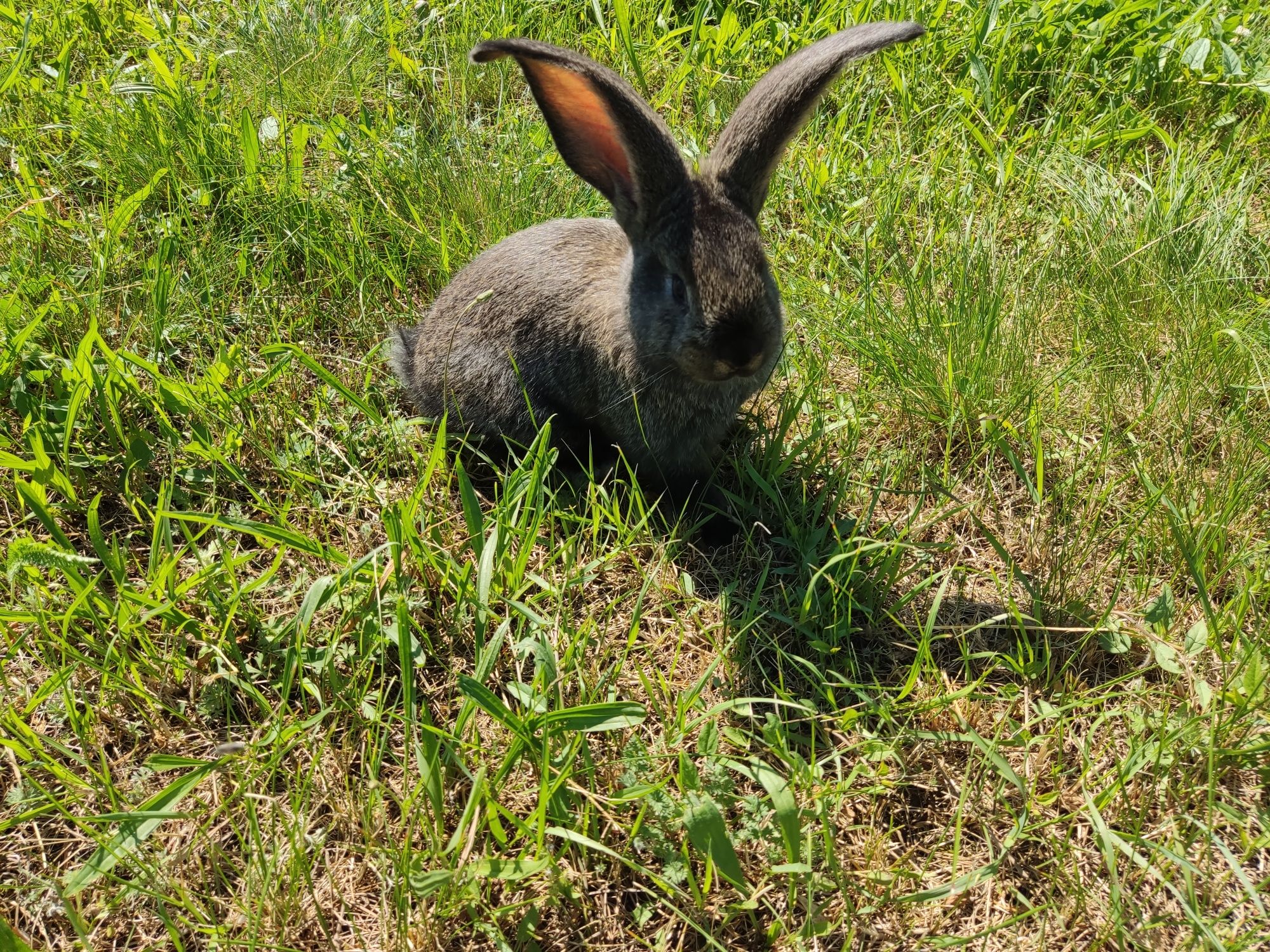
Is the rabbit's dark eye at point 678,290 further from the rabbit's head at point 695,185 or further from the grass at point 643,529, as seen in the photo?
the grass at point 643,529

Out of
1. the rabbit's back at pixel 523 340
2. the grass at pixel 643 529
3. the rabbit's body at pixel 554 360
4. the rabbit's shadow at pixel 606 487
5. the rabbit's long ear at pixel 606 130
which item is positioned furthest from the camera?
the rabbit's back at pixel 523 340

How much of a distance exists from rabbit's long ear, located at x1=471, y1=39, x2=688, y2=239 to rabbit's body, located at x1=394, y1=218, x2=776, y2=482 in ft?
0.87

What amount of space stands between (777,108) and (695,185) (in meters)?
0.33

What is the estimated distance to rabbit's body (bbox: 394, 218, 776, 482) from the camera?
3398mm

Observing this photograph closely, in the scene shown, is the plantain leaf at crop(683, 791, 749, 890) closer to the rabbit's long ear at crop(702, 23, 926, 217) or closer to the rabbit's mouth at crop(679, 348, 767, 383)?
the rabbit's mouth at crop(679, 348, 767, 383)

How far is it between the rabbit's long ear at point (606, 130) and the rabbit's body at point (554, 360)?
0.87 feet

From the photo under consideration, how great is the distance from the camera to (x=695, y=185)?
3.10 meters

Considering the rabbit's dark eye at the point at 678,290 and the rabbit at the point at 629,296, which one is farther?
the rabbit's dark eye at the point at 678,290

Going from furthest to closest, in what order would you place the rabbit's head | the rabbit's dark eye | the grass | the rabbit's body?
the rabbit's body, the rabbit's dark eye, the rabbit's head, the grass

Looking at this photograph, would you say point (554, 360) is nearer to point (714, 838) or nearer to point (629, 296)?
point (629, 296)

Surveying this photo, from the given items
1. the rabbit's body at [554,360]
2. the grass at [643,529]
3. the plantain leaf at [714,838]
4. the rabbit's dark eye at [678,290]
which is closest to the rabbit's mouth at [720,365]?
the rabbit's dark eye at [678,290]

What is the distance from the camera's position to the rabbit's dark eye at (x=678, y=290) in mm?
3072

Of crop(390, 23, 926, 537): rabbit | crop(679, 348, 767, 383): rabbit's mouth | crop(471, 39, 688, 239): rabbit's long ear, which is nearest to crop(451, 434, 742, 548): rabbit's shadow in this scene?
crop(390, 23, 926, 537): rabbit

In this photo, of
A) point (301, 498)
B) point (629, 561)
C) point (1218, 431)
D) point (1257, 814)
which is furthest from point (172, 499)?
point (1218, 431)
